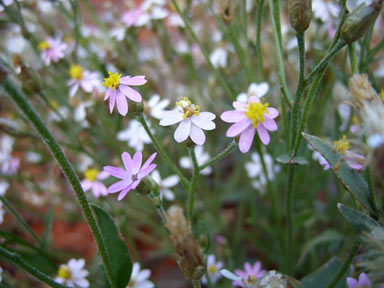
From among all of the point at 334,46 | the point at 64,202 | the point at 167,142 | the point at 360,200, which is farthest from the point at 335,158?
the point at 64,202

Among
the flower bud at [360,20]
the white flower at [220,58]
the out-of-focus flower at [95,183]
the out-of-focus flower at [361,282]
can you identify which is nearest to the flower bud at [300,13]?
the flower bud at [360,20]

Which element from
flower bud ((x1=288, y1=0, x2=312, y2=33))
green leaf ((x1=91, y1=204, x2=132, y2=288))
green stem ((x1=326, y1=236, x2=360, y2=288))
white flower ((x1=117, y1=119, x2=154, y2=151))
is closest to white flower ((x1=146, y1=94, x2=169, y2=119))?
white flower ((x1=117, y1=119, x2=154, y2=151))

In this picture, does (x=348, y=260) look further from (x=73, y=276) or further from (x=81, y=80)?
(x=81, y=80)

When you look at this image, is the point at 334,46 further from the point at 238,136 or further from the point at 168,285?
the point at 168,285

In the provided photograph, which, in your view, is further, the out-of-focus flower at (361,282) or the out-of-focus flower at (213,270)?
the out-of-focus flower at (213,270)

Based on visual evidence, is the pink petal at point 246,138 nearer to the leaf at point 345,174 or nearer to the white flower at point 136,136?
the leaf at point 345,174

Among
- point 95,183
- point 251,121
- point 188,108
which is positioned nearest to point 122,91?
point 188,108
